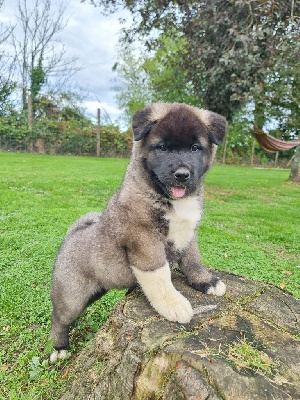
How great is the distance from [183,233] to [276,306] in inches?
36.1

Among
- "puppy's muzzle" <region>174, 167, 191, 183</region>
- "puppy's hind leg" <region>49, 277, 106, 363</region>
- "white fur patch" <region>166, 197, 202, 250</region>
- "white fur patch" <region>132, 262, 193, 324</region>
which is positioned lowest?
"puppy's hind leg" <region>49, 277, 106, 363</region>

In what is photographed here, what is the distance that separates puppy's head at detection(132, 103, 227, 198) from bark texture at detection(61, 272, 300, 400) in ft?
3.02

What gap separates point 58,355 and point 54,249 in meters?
2.87

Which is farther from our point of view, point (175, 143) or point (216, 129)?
point (216, 129)

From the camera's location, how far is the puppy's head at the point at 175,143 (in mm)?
2584

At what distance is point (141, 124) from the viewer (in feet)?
9.00

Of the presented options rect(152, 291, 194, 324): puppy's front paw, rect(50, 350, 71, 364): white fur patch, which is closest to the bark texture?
rect(152, 291, 194, 324): puppy's front paw

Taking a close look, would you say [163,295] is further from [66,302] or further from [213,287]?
[66,302]

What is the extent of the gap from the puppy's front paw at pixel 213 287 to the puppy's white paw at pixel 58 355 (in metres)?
1.44

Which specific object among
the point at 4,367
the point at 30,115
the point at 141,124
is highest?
the point at 30,115

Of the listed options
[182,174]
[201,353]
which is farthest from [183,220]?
[201,353]

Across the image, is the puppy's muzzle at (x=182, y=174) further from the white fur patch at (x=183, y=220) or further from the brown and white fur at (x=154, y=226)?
the white fur patch at (x=183, y=220)

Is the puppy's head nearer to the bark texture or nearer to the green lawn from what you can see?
the bark texture

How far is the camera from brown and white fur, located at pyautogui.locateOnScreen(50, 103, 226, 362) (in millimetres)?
2559
